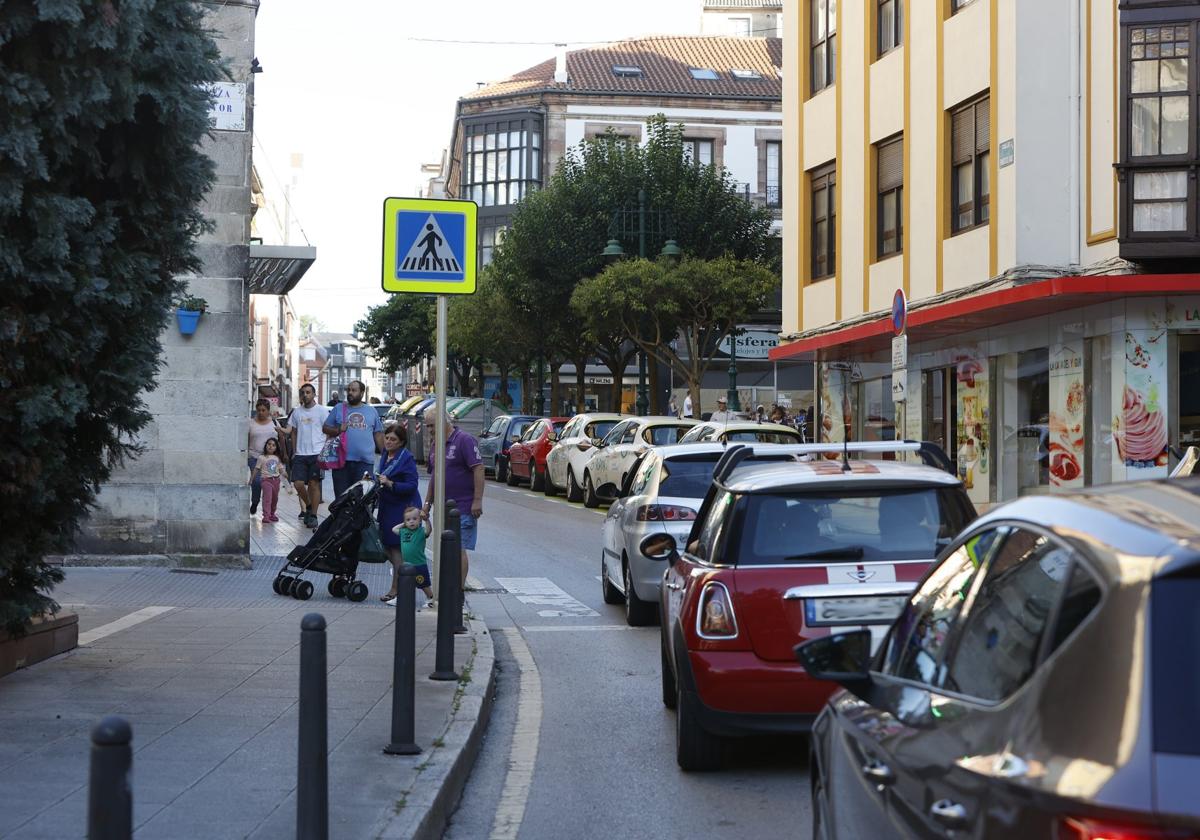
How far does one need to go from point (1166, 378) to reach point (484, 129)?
157 ft

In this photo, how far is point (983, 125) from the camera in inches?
902

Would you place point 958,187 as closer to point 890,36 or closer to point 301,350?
point 890,36

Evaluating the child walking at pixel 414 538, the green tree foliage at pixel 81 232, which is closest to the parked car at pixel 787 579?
the green tree foliage at pixel 81 232

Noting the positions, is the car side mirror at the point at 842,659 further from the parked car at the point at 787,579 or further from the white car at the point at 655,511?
the white car at the point at 655,511

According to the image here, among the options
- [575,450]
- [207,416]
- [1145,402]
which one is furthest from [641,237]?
[207,416]

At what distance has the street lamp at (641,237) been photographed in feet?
121

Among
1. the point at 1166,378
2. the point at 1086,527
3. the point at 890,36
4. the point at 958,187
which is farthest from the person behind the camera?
the point at 890,36

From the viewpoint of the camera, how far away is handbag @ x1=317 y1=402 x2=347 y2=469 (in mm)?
18234

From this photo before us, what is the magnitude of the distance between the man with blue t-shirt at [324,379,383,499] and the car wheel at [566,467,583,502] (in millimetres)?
9977

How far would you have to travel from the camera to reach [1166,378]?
19.5 m

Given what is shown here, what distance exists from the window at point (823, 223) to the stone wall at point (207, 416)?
1650 cm

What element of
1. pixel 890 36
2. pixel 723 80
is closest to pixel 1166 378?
pixel 890 36

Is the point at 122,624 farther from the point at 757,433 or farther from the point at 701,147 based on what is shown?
the point at 701,147

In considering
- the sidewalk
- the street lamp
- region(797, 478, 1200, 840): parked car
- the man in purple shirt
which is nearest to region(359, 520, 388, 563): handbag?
the man in purple shirt
